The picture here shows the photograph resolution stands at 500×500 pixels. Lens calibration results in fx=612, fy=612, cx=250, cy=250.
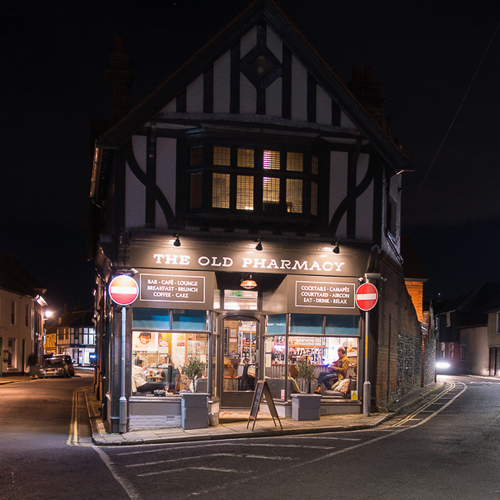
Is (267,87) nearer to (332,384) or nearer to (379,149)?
(379,149)

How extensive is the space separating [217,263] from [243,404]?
15.0 feet

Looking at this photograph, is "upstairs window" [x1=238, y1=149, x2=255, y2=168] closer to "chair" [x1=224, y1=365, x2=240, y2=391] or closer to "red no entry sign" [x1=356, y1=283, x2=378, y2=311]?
"red no entry sign" [x1=356, y1=283, x2=378, y2=311]

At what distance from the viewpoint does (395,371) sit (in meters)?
21.3

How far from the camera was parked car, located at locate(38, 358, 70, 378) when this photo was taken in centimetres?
4488

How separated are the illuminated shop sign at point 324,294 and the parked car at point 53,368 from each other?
33280 mm

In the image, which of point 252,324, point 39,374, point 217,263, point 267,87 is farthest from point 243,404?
point 39,374

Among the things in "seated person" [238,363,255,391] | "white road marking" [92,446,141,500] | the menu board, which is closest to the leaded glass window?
the menu board

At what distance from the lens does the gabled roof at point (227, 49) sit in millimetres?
15555

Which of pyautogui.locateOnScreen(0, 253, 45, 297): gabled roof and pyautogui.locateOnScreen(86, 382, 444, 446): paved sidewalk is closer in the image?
pyautogui.locateOnScreen(86, 382, 444, 446): paved sidewalk

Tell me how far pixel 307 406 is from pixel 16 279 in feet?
141

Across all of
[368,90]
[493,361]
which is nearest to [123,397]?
[368,90]

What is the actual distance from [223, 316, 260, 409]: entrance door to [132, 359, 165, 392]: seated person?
2847mm

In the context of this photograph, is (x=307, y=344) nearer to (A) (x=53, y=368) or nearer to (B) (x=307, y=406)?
(B) (x=307, y=406)

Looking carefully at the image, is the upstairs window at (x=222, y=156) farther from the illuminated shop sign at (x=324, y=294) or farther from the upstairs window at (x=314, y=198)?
the illuminated shop sign at (x=324, y=294)
